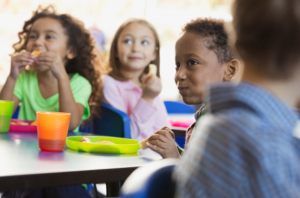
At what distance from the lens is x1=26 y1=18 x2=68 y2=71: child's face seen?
201 cm

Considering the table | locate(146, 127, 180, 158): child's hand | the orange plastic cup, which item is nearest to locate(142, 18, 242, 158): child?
locate(146, 127, 180, 158): child's hand

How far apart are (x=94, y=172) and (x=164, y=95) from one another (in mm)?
3201

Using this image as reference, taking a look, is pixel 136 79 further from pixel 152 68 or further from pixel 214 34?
pixel 214 34

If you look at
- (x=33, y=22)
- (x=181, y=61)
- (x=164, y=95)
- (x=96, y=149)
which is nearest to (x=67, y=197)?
(x=96, y=149)

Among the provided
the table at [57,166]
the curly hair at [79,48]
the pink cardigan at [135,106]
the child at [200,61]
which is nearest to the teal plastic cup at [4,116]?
the table at [57,166]

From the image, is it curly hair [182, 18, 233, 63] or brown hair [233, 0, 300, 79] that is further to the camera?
curly hair [182, 18, 233, 63]

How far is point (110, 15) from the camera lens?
3480 mm

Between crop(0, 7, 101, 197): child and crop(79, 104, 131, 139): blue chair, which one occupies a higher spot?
crop(0, 7, 101, 197): child

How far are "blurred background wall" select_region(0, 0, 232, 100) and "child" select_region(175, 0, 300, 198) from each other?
7.43 ft

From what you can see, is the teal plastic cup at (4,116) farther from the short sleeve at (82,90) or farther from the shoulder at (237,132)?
the shoulder at (237,132)

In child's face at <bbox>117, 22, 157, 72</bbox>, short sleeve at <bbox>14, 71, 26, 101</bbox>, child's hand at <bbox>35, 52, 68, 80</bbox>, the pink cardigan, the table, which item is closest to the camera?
the table

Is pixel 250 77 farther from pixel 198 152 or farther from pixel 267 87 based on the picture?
pixel 198 152

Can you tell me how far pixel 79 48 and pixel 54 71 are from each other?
21.1 inches

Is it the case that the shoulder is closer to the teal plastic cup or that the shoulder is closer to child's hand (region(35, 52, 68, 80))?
the teal plastic cup
